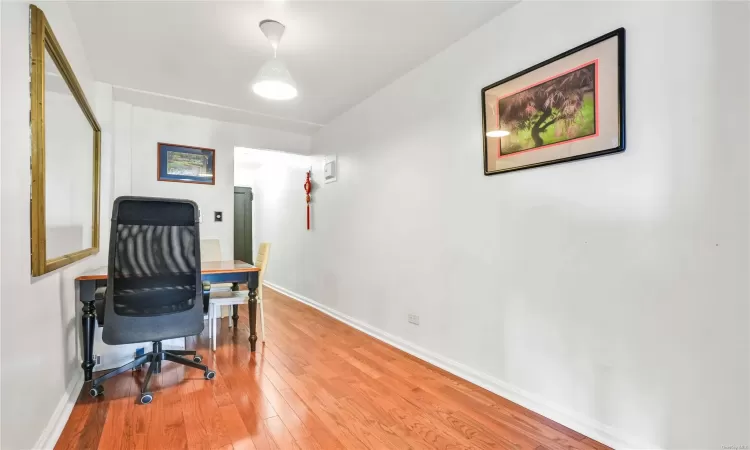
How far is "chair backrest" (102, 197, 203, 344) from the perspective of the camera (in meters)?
2.05

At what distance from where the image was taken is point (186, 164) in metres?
4.20

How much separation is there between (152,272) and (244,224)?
495 centimetres

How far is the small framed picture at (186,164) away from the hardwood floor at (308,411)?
2.30 metres

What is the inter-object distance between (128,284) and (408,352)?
2.15 meters

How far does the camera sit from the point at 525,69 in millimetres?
2092

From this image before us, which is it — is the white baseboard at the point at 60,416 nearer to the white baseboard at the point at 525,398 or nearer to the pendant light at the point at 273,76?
the pendant light at the point at 273,76

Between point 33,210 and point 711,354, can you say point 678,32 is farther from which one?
point 33,210

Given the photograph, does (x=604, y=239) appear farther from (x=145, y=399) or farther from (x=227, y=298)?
(x=227, y=298)

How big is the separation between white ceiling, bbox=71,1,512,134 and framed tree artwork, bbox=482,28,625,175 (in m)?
0.58

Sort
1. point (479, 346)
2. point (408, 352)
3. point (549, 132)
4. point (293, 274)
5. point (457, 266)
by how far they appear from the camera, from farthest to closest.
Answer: point (293, 274) < point (408, 352) < point (457, 266) < point (479, 346) < point (549, 132)

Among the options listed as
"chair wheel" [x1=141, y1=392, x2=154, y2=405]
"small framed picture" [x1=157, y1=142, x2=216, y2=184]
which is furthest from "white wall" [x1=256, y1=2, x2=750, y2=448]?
"small framed picture" [x1=157, y1=142, x2=216, y2=184]

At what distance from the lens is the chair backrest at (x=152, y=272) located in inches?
80.9

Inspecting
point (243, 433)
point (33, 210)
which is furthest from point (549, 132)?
point (33, 210)

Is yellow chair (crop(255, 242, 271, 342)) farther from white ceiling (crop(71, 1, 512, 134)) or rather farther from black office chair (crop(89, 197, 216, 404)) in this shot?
white ceiling (crop(71, 1, 512, 134))
